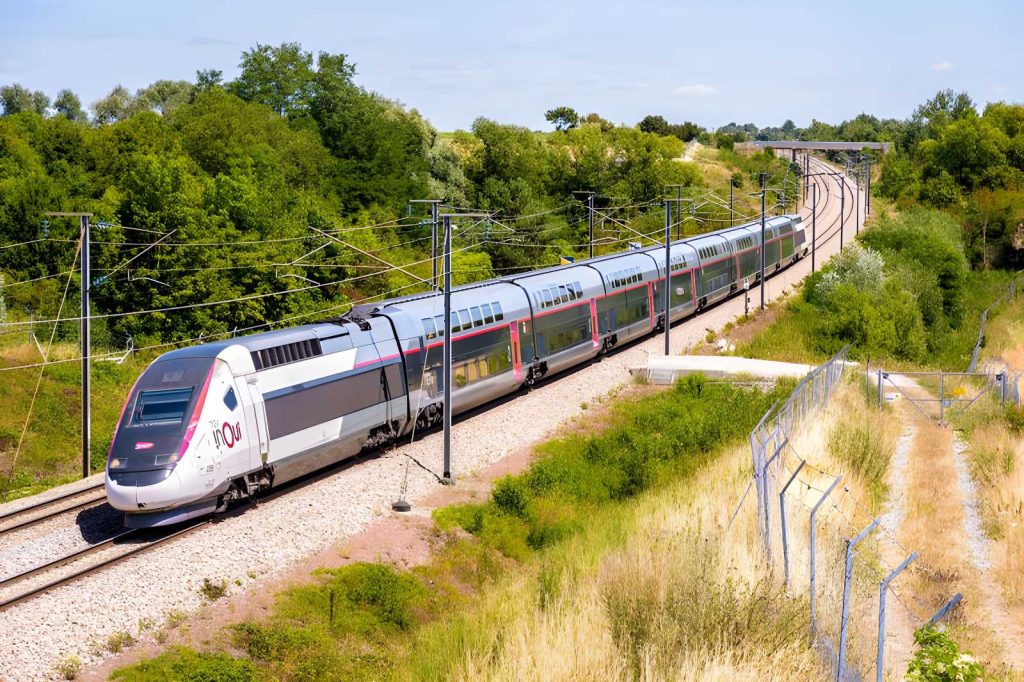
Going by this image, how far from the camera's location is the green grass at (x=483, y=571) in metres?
16.8

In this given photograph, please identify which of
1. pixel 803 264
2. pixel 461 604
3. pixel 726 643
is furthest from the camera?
pixel 803 264

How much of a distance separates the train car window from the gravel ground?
248 cm

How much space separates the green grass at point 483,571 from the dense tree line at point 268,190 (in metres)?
12.6

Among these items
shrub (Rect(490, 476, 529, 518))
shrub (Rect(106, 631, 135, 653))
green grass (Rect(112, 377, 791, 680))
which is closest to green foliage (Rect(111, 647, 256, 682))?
green grass (Rect(112, 377, 791, 680))

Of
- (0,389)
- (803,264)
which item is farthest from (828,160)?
(0,389)

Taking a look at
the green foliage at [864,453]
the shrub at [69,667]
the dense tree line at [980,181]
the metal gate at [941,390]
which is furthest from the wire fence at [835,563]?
the dense tree line at [980,181]

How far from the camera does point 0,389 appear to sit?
1705 inches

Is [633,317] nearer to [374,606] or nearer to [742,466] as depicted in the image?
[742,466]

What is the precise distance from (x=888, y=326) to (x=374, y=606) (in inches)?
1634

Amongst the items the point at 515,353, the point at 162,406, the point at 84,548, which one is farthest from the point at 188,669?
the point at 515,353

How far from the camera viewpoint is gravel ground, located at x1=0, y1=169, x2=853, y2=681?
54.3 feet

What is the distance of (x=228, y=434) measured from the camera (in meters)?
21.9

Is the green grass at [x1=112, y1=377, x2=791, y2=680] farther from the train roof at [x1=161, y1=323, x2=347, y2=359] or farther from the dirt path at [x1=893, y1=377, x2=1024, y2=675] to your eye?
the dirt path at [x1=893, y1=377, x2=1024, y2=675]

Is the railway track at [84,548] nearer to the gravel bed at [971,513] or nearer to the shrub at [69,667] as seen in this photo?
the shrub at [69,667]
